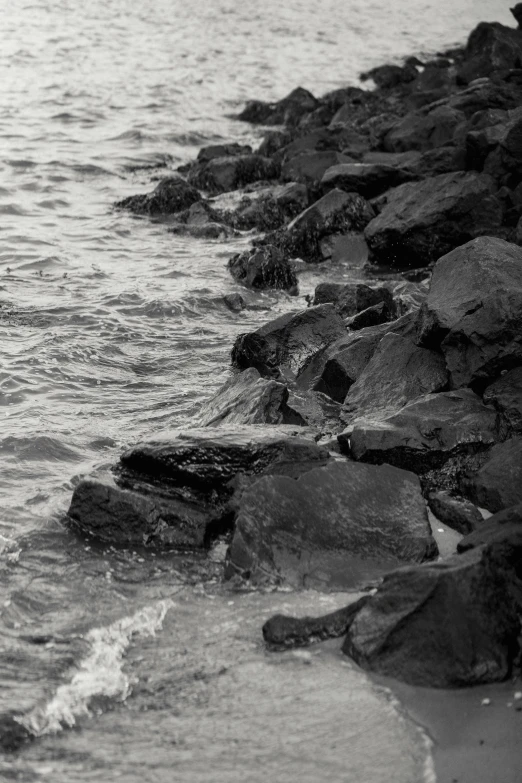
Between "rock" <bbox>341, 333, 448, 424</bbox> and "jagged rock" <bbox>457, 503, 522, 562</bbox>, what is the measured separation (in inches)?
68.0

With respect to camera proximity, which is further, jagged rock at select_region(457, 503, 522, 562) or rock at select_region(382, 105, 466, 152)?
rock at select_region(382, 105, 466, 152)

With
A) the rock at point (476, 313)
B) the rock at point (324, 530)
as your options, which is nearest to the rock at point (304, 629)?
the rock at point (324, 530)

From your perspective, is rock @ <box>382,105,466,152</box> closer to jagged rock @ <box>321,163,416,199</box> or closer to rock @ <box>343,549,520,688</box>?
jagged rock @ <box>321,163,416,199</box>

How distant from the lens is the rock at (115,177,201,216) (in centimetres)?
1379

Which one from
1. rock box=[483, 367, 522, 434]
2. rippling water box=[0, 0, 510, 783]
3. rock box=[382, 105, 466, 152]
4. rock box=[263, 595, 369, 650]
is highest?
rock box=[382, 105, 466, 152]

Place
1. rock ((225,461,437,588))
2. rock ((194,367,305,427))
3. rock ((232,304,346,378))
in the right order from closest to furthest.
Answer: rock ((225,461,437,588))
rock ((194,367,305,427))
rock ((232,304,346,378))

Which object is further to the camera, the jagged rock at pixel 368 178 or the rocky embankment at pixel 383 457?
the jagged rock at pixel 368 178

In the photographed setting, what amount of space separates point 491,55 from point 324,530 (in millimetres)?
18000

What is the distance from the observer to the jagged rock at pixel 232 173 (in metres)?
15.1

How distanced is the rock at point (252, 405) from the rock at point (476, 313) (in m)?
1.11

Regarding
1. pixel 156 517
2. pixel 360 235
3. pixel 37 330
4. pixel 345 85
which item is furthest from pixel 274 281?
pixel 345 85

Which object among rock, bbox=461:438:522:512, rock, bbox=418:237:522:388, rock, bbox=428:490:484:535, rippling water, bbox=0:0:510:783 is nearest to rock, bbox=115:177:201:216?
rippling water, bbox=0:0:510:783

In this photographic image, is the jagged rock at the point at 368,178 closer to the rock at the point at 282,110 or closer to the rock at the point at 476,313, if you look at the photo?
the rock at the point at 476,313

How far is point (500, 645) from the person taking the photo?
13.0 feet
